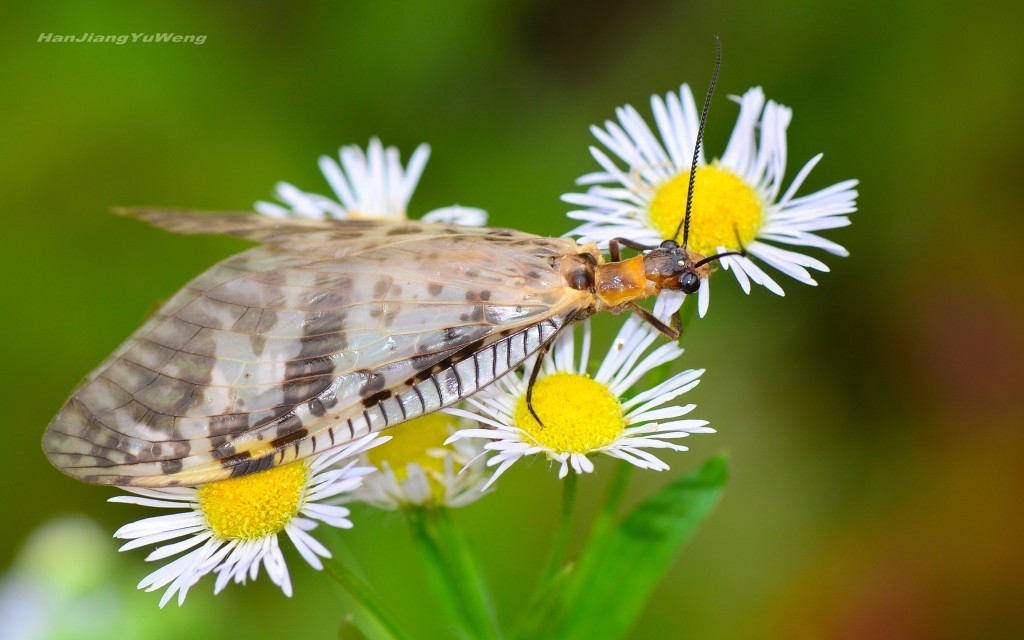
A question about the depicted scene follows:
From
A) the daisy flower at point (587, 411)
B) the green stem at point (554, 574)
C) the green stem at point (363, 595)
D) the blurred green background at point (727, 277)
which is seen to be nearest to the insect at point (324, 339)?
the daisy flower at point (587, 411)

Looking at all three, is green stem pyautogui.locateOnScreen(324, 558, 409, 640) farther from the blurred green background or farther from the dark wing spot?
the blurred green background

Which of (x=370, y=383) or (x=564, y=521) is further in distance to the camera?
(x=370, y=383)

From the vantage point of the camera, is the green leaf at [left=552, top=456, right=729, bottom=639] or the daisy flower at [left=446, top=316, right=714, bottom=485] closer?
the daisy flower at [left=446, top=316, right=714, bottom=485]

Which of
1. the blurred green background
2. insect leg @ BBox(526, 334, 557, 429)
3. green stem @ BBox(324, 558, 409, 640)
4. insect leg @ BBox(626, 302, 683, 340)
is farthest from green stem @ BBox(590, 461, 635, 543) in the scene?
the blurred green background

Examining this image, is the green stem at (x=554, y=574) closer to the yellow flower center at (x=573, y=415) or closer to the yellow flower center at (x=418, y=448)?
the yellow flower center at (x=573, y=415)

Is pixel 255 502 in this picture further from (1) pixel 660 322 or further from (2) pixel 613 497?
(1) pixel 660 322

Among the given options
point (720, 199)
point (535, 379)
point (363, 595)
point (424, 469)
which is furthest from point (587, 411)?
point (720, 199)
